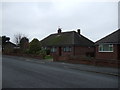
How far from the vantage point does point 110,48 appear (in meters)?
28.8

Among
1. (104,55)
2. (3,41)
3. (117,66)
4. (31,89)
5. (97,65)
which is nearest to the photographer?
(31,89)

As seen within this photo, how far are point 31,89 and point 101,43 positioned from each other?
22.8 meters

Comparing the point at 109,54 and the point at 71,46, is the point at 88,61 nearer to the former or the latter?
the point at 109,54

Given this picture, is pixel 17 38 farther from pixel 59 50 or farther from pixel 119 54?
pixel 119 54

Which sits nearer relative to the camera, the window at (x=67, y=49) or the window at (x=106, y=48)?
the window at (x=106, y=48)

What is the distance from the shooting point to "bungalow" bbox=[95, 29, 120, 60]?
27513 mm

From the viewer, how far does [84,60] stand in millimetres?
24156

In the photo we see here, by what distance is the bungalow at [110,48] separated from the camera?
2751 centimetres

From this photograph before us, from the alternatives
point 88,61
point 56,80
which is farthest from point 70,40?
point 56,80

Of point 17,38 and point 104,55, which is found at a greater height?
point 17,38

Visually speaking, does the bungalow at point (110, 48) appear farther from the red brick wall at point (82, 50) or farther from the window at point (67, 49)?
the window at point (67, 49)

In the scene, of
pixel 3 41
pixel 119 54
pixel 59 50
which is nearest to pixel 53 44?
pixel 59 50


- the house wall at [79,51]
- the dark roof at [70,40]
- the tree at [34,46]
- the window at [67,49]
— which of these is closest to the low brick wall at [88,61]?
the house wall at [79,51]

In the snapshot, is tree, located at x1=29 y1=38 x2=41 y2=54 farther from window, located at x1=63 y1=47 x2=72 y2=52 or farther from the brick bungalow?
the brick bungalow
